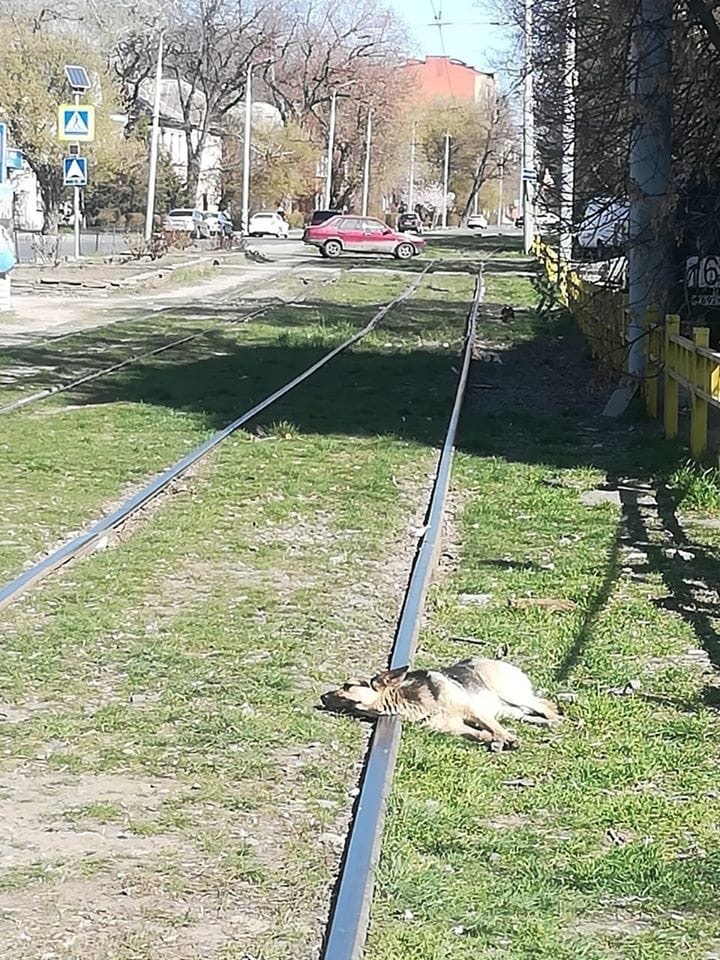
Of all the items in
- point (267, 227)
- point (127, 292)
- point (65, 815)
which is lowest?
point (65, 815)

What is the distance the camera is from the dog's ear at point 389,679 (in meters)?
6.18

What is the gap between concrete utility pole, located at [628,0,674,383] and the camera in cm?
1438

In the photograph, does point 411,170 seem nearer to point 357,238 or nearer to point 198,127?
point 198,127

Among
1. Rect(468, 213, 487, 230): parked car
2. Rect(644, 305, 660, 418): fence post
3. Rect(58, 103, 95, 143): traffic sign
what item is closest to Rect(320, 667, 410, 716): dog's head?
Rect(644, 305, 660, 418): fence post

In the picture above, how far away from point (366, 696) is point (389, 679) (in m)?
0.12

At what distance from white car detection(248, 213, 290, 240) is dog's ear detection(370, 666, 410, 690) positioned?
76.9 metres

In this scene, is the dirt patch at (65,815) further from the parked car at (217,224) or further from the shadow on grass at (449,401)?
the parked car at (217,224)

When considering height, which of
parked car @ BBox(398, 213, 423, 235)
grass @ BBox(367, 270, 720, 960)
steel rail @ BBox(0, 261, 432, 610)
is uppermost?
parked car @ BBox(398, 213, 423, 235)

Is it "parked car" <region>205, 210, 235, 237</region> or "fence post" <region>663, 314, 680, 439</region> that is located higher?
"parked car" <region>205, 210, 235, 237</region>

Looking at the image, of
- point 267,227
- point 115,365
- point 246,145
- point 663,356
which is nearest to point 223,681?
point 663,356

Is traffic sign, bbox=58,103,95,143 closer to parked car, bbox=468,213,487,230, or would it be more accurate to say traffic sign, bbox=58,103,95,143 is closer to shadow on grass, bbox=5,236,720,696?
shadow on grass, bbox=5,236,720,696

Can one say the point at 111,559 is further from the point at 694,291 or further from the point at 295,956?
the point at 694,291

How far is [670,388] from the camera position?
1355 cm

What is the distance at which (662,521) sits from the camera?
10.3 metres
